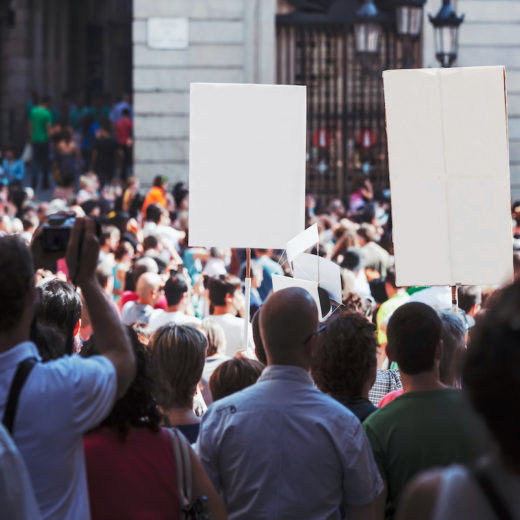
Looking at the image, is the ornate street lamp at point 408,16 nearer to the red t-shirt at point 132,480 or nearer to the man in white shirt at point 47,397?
the red t-shirt at point 132,480

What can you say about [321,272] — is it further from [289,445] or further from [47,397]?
[47,397]

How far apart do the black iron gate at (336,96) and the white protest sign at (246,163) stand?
1525 cm

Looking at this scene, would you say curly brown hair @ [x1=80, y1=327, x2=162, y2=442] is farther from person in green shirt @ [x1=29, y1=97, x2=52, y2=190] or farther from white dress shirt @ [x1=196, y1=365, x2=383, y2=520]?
person in green shirt @ [x1=29, y1=97, x2=52, y2=190]

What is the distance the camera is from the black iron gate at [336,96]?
21312 millimetres

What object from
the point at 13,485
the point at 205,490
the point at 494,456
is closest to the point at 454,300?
the point at 205,490

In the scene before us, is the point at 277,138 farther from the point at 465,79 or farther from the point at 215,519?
the point at 215,519

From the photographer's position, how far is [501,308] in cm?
194

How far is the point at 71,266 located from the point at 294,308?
30.6 inches

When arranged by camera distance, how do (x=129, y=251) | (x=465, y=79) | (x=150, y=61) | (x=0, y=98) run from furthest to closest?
(x=0, y=98)
(x=150, y=61)
(x=129, y=251)
(x=465, y=79)

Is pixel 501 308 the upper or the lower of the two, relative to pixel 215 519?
upper

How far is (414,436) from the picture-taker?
11.7 feet

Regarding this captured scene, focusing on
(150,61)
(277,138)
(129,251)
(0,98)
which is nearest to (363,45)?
(150,61)

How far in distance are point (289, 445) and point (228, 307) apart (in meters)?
3.98

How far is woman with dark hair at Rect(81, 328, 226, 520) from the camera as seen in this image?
123 inches
